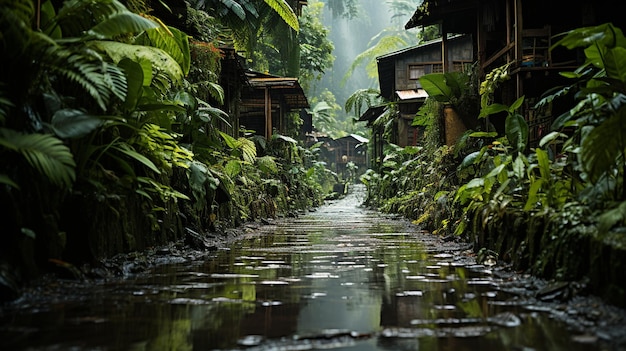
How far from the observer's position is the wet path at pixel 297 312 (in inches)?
105

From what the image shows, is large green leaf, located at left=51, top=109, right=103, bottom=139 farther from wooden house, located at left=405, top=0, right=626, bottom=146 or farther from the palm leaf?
wooden house, located at left=405, top=0, right=626, bottom=146

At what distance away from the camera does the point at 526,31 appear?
429 inches

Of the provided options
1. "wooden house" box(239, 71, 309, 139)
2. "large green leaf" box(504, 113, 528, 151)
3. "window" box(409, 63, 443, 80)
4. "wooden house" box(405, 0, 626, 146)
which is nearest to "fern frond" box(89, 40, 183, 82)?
"large green leaf" box(504, 113, 528, 151)

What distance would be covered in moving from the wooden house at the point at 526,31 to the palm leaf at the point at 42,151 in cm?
873

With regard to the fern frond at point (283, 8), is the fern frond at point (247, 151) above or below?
below

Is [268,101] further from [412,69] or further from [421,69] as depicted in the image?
[421,69]

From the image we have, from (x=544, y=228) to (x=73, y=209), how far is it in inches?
147

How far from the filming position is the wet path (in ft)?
8.73

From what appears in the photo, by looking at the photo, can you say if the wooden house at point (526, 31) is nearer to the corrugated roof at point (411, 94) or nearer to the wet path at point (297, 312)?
the wet path at point (297, 312)

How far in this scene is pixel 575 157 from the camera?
5.23m

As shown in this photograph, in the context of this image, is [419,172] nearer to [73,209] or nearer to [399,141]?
[399,141]

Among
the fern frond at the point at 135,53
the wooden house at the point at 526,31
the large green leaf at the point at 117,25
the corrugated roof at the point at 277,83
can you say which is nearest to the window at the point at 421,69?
the corrugated roof at the point at 277,83

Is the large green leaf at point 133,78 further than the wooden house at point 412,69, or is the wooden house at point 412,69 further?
the wooden house at point 412,69

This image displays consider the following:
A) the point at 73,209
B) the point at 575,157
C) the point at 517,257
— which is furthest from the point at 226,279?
the point at 575,157
